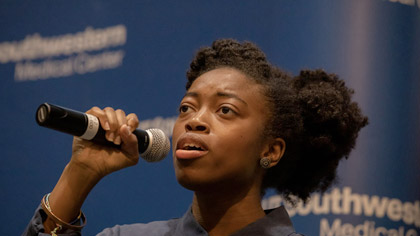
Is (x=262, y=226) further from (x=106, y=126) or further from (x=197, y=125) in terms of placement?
(x=106, y=126)

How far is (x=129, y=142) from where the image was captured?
1.18 meters

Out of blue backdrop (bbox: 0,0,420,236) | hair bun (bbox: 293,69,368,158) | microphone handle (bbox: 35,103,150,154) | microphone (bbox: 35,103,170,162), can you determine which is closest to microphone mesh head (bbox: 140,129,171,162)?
microphone (bbox: 35,103,170,162)

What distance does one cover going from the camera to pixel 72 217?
3.96 ft

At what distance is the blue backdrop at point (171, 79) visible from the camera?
5.78ft

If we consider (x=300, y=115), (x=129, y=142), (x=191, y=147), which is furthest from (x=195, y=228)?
(x=300, y=115)

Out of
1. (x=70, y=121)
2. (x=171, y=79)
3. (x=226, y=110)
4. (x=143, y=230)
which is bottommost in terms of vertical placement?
(x=143, y=230)

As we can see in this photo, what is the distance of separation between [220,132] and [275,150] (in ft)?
0.63

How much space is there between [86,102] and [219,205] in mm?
935

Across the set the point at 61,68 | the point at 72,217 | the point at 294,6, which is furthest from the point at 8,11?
the point at 72,217

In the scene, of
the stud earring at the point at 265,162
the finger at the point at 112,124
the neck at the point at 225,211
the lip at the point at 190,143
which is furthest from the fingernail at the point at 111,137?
the stud earring at the point at 265,162

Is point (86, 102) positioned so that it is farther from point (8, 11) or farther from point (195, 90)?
point (195, 90)

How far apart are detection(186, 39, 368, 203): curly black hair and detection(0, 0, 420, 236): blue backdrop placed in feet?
0.62

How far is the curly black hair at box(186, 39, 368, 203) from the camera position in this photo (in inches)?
57.4

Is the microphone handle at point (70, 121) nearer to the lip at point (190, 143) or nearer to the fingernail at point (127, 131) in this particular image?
the fingernail at point (127, 131)
